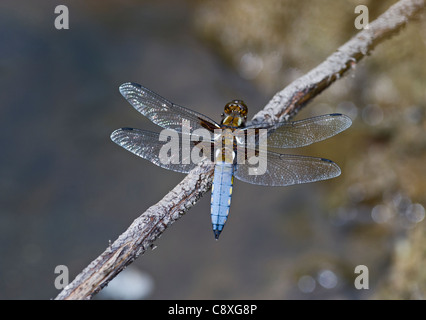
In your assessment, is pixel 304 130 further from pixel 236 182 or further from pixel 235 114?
pixel 236 182

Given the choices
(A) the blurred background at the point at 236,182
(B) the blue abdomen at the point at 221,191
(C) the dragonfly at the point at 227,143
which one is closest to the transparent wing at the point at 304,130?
(C) the dragonfly at the point at 227,143

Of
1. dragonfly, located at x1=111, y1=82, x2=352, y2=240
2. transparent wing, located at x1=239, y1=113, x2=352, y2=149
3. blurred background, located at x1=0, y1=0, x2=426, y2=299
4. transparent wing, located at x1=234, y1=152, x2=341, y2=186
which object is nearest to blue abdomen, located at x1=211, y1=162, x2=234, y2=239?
dragonfly, located at x1=111, y1=82, x2=352, y2=240

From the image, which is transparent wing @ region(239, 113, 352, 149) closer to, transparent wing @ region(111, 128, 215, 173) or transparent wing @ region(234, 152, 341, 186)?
transparent wing @ region(234, 152, 341, 186)

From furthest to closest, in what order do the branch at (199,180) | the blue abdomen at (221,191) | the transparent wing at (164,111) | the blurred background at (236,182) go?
1. the blurred background at (236,182)
2. the transparent wing at (164,111)
3. the blue abdomen at (221,191)
4. the branch at (199,180)

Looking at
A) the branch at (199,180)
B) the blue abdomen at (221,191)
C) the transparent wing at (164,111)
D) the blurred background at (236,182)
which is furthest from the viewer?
the blurred background at (236,182)

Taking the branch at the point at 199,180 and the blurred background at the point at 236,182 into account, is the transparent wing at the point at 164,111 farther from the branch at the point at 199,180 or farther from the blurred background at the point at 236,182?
the blurred background at the point at 236,182

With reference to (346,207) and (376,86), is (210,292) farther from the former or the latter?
(376,86)

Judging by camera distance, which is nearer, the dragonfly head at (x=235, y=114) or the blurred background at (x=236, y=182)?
the dragonfly head at (x=235, y=114)
